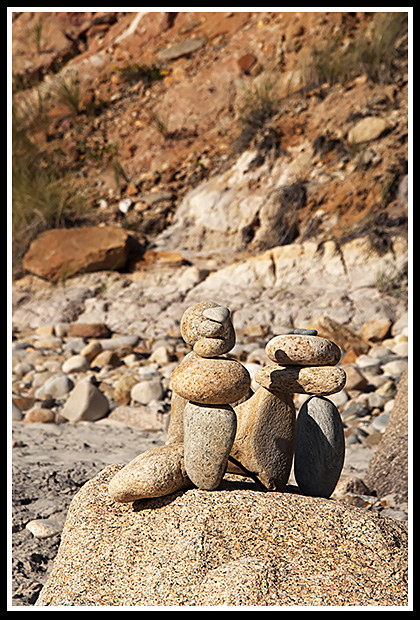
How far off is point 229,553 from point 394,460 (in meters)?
1.76

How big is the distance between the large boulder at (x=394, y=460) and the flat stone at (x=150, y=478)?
167 centimetres

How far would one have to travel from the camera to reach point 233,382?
231 cm

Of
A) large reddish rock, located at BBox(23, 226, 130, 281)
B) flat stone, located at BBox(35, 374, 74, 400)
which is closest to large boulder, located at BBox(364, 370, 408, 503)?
flat stone, located at BBox(35, 374, 74, 400)

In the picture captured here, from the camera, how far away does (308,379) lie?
2475 millimetres

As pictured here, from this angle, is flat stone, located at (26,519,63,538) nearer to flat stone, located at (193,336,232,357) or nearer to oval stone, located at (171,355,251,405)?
oval stone, located at (171,355,251,405)

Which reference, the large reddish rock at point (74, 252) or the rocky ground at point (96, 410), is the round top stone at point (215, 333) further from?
the large reddish rock at point (74, 252)

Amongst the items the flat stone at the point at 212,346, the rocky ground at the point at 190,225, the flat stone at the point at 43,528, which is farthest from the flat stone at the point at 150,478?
the flat stone at the point at 43,528

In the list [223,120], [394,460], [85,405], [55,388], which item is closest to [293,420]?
[394,460]

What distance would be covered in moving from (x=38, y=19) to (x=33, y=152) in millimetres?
4805

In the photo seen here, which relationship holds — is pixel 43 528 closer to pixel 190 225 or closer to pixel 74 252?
pixel 74 252

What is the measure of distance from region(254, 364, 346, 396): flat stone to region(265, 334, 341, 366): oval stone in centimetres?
3

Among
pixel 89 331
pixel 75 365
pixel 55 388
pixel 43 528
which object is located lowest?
pixel 89 331

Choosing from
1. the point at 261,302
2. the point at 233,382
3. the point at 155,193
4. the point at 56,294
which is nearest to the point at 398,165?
the point at 261,302

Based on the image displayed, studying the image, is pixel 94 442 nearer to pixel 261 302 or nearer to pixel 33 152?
pixel 261 302
